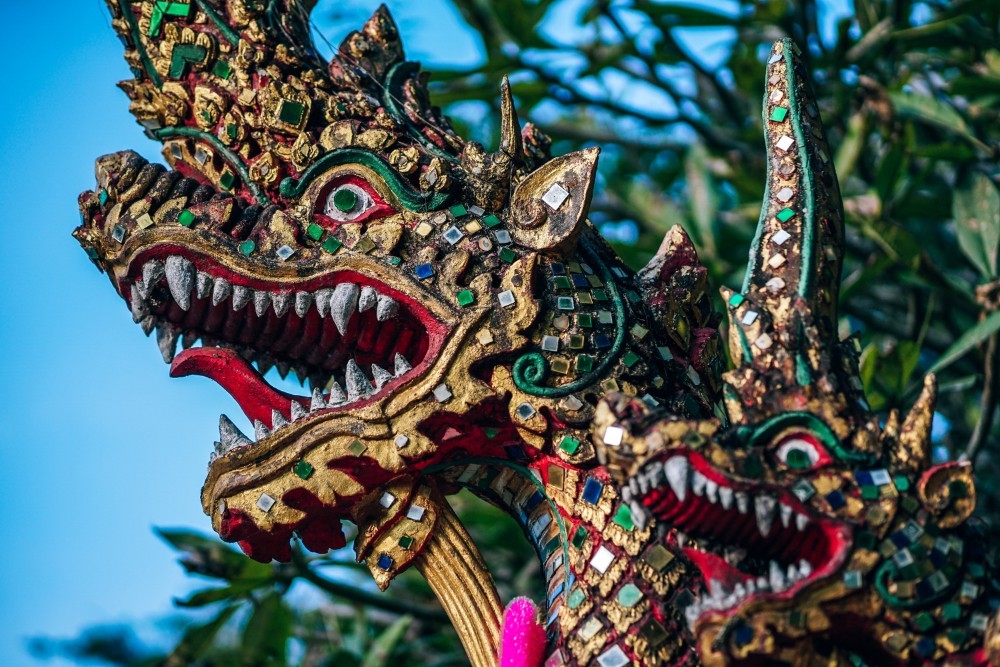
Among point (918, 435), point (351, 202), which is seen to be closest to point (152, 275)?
point (351, 202)

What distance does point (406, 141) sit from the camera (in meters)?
5.41

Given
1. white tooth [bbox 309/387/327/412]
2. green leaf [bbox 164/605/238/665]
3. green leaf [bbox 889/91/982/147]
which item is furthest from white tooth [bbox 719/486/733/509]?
green leaf [bbox 889/91/982/147]

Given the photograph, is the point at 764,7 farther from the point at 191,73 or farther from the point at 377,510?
the point at 377,510

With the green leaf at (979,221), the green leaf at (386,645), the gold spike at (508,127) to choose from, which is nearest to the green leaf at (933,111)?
the green leaf at (979,221)

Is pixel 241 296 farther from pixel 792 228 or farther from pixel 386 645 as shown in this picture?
pixel 386 645

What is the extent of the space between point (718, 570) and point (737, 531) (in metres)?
0.11

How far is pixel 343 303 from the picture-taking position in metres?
5.06

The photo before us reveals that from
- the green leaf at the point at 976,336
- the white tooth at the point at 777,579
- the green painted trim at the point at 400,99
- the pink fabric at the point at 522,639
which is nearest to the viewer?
the white tooth at the point at 777,579

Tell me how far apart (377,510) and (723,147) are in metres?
4.76

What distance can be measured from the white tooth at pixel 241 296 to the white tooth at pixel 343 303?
0.79 feet

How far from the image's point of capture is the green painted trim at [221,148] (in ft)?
17.6

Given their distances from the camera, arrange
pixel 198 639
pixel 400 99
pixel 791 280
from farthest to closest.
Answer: pixel 198 639 → pixel 400 99 → pixel 791 280

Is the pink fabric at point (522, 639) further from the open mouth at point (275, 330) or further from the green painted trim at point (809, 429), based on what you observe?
the green painted trim at point (809, 429)

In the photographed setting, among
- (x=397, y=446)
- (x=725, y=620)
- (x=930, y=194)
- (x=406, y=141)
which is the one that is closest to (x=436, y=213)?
(x=406, y=141)
